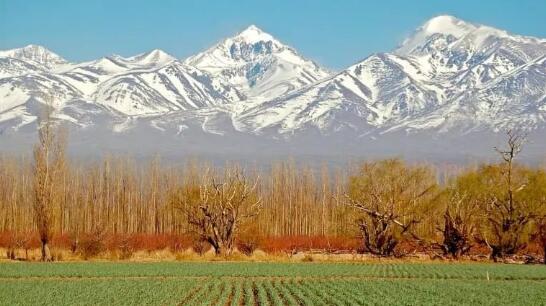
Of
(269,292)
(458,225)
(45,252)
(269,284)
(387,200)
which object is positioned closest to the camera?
(269,292)

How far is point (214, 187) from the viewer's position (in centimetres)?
5972

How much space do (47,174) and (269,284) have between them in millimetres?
21407

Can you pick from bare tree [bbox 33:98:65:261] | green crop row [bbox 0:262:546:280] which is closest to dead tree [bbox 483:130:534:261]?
green crop row [bbox 0:262:546:280]

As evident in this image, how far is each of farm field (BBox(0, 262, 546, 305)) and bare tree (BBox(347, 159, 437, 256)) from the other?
6.87 metres

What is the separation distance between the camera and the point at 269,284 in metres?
37.6

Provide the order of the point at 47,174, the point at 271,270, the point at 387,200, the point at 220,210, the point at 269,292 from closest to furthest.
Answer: the point at 269,292 → the point at 271,270 → the point at 47,174 → the point at 220,210 → the point at 387,200

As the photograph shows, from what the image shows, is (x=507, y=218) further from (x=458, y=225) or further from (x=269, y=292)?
(x=269, y=292)

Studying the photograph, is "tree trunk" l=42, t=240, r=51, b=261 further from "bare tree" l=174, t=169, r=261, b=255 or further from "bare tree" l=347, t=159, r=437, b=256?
"bare tree" l=347, t=159, r=437, b=256

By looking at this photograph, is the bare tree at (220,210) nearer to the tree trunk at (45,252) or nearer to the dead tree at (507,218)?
the tree trunk at (45,252)

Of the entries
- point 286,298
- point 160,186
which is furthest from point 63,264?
point 160,186

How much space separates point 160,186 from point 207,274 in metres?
52.4

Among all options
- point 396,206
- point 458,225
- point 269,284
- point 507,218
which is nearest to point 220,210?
point 396,206

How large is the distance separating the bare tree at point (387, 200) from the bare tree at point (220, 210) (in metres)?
8.27

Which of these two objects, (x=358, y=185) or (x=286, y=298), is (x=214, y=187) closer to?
(x=358, y=185)
